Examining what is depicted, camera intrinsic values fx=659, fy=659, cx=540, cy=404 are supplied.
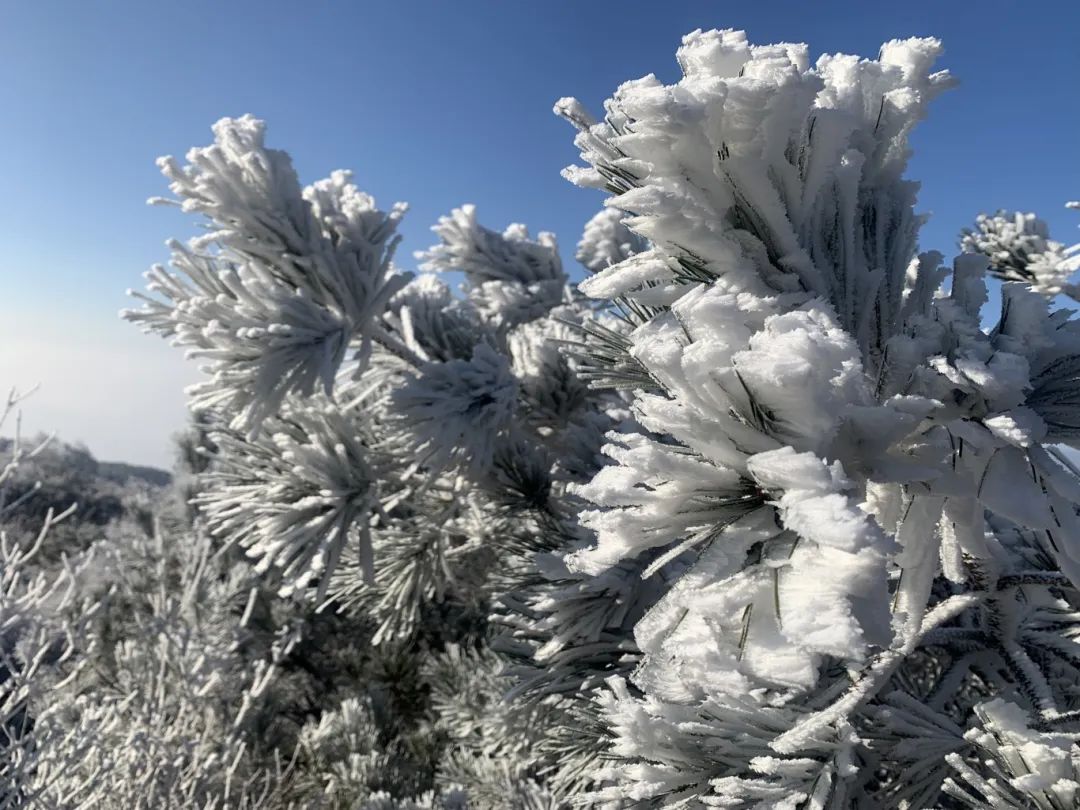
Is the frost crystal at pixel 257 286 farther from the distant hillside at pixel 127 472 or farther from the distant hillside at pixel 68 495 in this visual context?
the distant hillside at pixel 127 472

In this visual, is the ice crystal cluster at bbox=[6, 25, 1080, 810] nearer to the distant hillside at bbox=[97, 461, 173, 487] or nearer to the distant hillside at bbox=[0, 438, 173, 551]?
the distant hillside at bbox=[0, 438, 173, 551]

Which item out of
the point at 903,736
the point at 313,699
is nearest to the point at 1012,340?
the point at 903,736

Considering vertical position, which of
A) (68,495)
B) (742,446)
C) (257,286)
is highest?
(257,286)

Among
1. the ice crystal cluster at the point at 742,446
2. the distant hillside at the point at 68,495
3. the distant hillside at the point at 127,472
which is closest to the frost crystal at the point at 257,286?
the ice crystal cluster at the point at 742,446

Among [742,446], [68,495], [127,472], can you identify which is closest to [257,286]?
[742,446]

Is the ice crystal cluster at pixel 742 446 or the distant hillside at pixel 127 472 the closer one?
the ice crystal cluster at pixel 742 446

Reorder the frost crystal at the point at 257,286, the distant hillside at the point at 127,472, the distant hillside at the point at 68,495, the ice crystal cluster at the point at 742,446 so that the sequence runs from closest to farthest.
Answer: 1. the ice crystal cluster at the point at 742,446
2. the frost crystal at the point at 257,286
3. the distant hillside at the point at 68,495
4. the distant hillside at the point at 127,472

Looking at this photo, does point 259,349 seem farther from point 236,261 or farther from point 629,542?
point 629,542

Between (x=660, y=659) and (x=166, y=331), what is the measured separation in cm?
180

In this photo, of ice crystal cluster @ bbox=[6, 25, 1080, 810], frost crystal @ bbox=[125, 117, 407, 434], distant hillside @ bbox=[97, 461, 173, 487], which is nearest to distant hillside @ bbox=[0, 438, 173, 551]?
distant hillside @ bbox=[97, 461, 173, 487]

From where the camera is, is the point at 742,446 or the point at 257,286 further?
the point at 257,286

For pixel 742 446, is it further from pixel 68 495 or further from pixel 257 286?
pixel 68 495

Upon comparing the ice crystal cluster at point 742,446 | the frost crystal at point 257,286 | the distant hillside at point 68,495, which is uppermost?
the frost crystal at point 257,286

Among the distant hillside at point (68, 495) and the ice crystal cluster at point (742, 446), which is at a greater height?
the ice crystal cluster at point (742, 446)
